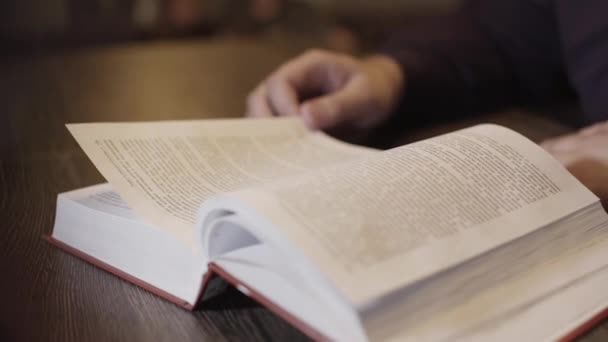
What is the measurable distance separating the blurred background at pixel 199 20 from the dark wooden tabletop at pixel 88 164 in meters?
0.82

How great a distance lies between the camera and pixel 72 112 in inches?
36.4

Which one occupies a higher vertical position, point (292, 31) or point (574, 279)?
point (574, 279)

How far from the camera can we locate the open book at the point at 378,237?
347 mm

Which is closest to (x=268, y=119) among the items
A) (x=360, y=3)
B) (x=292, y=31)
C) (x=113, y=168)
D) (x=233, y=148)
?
(x=233, y=148)

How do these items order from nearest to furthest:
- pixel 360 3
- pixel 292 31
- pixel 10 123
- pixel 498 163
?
pixel 498 163, pixel 10 123, pixel 292 31, pixel 360 3

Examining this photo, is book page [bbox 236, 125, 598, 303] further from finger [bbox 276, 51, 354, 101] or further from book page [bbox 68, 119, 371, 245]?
finger [bbox 276, 51, 354, 101]

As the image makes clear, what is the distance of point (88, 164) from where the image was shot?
0.71m

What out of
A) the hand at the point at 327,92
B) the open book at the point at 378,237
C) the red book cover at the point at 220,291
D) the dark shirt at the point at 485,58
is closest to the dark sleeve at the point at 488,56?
the dark shirt at the point at 485,58

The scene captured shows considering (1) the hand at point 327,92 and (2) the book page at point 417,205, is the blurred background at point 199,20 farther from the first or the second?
(2) the book page at point 417,205

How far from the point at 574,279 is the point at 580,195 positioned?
0.08 metres

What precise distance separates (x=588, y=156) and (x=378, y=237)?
35 cm

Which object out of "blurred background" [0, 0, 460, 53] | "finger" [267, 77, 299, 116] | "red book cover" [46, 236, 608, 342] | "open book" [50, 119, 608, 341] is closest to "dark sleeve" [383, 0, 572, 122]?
"finger" [267, 77, 299, 116]

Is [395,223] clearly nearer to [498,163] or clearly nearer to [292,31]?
[498,163]

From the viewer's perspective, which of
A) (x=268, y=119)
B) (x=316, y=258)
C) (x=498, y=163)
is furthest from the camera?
(x=268, y=119)
